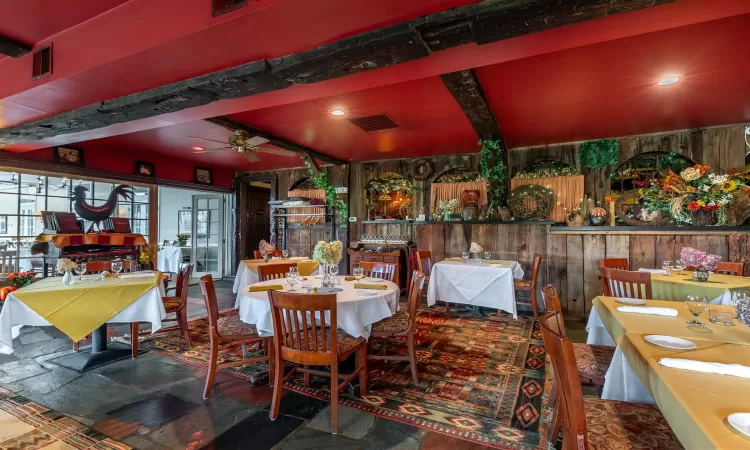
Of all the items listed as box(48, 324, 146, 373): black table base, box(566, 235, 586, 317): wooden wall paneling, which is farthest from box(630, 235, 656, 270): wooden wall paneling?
box(48, 324, 146, 373): black table base

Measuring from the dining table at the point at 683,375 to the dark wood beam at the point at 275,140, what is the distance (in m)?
4.56

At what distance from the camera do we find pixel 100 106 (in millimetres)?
3246

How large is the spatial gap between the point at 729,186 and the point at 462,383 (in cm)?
386

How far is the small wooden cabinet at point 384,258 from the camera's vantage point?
6527 millimetres

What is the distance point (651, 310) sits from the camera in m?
2.09

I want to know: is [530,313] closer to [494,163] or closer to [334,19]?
[494,163]

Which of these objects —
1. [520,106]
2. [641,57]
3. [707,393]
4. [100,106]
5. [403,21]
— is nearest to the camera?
[707,393]

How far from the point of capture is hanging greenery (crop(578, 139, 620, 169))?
5434mm

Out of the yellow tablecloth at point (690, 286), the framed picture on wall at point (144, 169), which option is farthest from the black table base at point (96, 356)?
the yellow tablecloth at point (690, 286)

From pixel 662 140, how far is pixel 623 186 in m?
1.02

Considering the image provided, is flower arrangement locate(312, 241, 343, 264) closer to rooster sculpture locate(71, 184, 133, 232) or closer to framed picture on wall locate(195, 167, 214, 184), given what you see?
rooster sculpture locate(71, 184, 133, 232)

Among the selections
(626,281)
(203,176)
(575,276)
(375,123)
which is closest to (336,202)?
(375,123)

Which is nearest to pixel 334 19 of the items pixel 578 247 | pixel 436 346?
pixel 436 346

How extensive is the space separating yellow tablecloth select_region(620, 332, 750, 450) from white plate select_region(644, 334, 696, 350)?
0.08 ft
